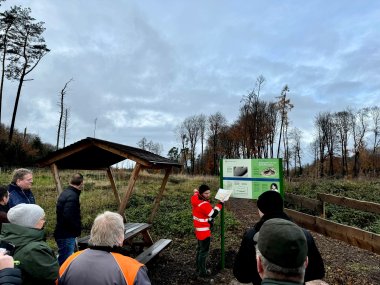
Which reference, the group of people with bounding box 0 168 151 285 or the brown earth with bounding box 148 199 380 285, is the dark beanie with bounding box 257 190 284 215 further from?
the brown earth with bounding box 148 199 380 285

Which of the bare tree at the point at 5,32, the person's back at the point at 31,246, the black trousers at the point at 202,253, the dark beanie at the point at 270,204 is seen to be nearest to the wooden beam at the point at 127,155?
the black trousers at the point at 202,253

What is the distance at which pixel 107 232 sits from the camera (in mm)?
2568

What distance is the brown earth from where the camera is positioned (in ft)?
20.3

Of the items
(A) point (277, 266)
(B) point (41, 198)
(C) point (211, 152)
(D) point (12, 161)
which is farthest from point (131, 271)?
(C) point (211, 152)

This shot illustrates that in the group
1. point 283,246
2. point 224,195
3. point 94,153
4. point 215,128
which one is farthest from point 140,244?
point 215,128

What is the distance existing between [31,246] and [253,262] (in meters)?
1.85

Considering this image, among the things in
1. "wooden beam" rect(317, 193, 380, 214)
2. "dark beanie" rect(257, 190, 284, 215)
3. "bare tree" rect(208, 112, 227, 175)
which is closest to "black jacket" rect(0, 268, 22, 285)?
"dark beanie" rect(257, 190, 284, 215)

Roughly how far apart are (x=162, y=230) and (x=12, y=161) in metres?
25.8

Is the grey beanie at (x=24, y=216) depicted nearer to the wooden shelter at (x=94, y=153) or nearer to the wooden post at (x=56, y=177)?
the wooden shelter at (x=94, y=153)

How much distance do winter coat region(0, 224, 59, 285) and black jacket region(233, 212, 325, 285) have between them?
5.16 feet

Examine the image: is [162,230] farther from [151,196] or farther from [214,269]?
[151,196]

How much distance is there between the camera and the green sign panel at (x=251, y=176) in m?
6.54

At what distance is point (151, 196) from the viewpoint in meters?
A: 15.6

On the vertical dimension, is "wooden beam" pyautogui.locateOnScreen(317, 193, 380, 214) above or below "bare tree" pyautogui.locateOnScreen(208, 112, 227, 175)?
below
